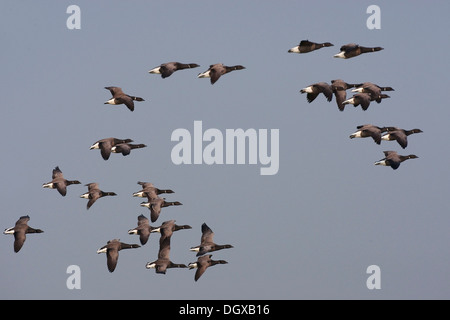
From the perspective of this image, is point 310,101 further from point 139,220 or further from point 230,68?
point 139,220

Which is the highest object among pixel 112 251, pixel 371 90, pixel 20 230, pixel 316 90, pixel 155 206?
pixel 371 90

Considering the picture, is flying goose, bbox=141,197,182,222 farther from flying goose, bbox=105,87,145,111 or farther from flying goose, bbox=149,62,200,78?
flying goose, bbox=149,62,200,78

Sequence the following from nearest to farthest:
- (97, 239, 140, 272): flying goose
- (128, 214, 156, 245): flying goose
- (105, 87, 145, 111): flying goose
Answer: (97, 239, 140, 272): flying goose → (105, 87, 145, 111): flying goose → (128, 214, 156, 245): flying goose

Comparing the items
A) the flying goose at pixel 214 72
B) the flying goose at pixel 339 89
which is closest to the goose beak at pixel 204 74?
the flying goose at pixel 214 72

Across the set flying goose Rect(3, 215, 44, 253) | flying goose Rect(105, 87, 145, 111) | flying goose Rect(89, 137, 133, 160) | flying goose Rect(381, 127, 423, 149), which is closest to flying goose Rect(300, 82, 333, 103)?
flying goose Rect(381, 127, 423, 149)

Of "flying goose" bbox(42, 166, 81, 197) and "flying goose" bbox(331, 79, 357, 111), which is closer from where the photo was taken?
"flying goose" bbox(331, 79, 357, 111)

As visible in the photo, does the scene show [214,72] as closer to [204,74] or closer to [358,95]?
[204,74]

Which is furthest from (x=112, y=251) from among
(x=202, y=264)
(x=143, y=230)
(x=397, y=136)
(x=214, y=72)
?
(x=397, y=136)

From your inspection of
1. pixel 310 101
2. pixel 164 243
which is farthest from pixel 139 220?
pixel 310 101
